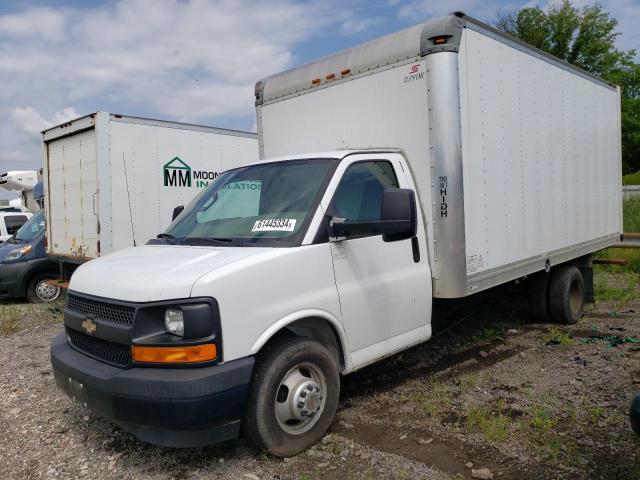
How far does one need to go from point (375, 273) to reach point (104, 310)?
1932mm

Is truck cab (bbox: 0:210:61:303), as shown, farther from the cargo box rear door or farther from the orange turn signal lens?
the orange turn signal lens

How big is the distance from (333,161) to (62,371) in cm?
243

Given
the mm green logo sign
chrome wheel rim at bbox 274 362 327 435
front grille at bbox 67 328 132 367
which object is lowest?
chrome wheel rim at bbox 274 362 327 435

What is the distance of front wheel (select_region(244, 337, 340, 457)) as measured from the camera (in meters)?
3.36

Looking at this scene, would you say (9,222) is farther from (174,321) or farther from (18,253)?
(174,321)

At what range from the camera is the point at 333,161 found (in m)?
4.20

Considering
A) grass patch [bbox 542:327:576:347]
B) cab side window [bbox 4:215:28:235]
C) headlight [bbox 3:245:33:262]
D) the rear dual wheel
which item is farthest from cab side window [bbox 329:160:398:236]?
cab side window [bbox 4:215:28:235]

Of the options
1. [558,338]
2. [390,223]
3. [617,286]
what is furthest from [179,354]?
[617,286]

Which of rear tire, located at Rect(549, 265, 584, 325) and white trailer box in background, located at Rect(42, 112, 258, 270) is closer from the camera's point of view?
rear tire, located at Rect(549, 265, 584, 325)

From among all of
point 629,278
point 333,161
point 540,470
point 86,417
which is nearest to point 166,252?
point 333,161

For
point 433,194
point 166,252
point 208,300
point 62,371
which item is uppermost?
point 433,194

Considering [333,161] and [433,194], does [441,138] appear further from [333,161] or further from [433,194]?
[333,161]

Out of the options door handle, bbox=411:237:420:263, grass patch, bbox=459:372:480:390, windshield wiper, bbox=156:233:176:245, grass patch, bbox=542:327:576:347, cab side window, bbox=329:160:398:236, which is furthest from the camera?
grass patch, bbox=542:327:576:347

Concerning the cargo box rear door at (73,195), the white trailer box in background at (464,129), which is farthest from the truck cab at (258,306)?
the cargo box rear door at (73,195)
